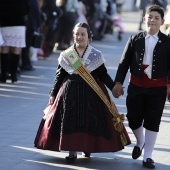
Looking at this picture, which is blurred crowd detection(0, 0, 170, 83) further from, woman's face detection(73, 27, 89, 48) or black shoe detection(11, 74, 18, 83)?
woman's face detection(73, 27, 89, 48)

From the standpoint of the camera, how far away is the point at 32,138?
881 centimetres

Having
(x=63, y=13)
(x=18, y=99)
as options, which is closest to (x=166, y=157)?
(x=18, y=99)

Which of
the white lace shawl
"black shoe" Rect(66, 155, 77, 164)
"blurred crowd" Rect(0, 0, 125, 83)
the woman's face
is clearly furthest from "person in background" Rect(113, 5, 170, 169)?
"blurred crowd" Rect(0, 0, 125, 83)

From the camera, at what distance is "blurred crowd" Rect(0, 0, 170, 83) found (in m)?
13.0

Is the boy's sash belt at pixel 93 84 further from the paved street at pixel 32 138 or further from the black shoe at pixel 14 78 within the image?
the black shoe at pixel 14 78

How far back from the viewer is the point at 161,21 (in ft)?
24.5

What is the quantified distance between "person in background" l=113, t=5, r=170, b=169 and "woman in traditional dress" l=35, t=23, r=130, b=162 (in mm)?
207

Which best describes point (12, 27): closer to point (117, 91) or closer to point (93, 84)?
point (93, 84)

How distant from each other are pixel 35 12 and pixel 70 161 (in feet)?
24.4

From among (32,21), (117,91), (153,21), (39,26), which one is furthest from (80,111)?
(39,26)

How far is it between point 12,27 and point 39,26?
1.97m

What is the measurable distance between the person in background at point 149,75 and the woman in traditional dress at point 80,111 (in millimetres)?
207

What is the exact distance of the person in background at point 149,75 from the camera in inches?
292

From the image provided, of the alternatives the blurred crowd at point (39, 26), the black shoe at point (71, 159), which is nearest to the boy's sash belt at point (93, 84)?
the black shoe at point (71, 159)
